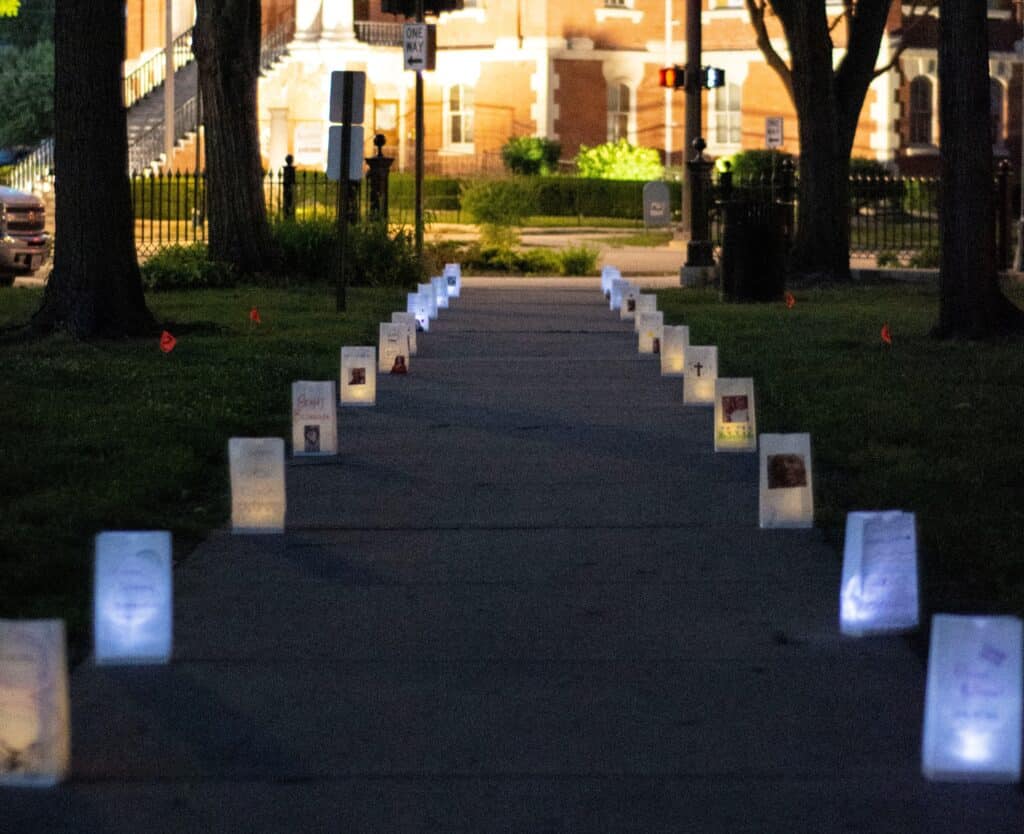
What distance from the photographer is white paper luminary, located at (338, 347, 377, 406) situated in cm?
1344

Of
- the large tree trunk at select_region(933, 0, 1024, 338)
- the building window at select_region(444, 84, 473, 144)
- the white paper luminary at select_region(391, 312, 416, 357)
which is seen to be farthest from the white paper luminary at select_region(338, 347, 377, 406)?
the building window at select_region(444, 84, 473, 144)

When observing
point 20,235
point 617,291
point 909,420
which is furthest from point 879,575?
point 20,235

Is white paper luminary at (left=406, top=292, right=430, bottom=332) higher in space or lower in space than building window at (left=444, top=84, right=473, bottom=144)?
lower

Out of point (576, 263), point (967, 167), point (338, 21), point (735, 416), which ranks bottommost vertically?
point (735, 416)

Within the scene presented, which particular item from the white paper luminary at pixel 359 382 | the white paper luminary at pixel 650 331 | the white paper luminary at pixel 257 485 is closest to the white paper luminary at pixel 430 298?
the white paper luminary at pixel 650 331

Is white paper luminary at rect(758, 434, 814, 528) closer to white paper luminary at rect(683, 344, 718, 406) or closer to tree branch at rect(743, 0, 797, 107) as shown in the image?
white paper luminary at rect(683, 344, 718, 406)

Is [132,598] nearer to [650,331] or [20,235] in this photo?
[650,331]

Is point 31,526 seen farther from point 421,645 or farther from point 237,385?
point 237,385

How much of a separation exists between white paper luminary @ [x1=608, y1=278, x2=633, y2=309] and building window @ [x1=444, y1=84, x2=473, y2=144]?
33.8 metres

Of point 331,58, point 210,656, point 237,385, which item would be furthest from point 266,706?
point 331,58

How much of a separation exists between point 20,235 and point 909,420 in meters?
16.9

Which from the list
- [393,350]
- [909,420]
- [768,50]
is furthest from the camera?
[768,50]

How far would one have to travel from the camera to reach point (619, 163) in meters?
52.3

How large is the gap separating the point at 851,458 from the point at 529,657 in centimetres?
449
